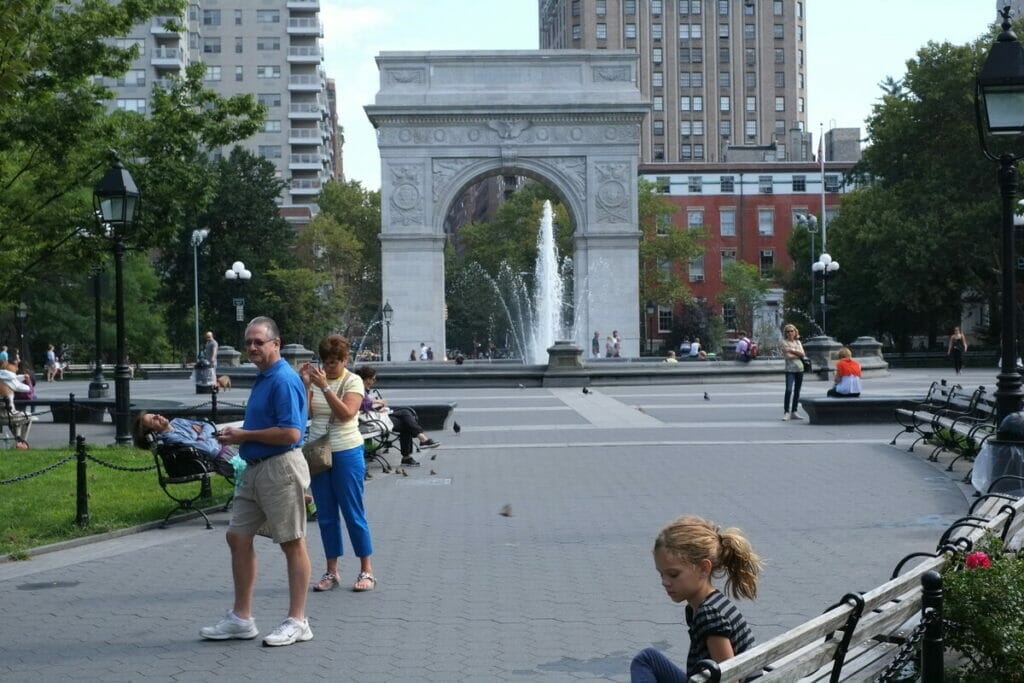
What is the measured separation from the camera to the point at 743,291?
84125 mm

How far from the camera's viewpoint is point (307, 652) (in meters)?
7.11

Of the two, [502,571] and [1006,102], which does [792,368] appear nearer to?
A: [1006,102]

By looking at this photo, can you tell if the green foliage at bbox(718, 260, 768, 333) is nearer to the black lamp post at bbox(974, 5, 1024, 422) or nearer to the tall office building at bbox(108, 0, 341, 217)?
the tall office building at bbox(108, 0, 341, 217)

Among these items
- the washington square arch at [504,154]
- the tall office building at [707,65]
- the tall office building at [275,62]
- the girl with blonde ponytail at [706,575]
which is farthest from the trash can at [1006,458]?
the tall office building at [707,65]

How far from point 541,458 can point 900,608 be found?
12.1m

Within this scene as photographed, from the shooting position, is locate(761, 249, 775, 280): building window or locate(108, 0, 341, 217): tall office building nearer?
locate(761, 249, 775, 280): building window

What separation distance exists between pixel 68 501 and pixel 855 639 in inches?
397

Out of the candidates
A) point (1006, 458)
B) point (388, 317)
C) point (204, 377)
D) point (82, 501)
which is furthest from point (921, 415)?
point (388, 317)

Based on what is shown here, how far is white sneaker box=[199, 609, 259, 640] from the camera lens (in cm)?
732

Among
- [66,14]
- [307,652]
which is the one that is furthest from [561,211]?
[307,652]

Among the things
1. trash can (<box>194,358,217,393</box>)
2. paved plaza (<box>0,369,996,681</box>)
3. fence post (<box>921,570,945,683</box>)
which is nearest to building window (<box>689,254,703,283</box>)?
trash can (<box>194,358,217,393</box>)

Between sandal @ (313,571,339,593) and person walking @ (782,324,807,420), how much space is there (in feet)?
49.6

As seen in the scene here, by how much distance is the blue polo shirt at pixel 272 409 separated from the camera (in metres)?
7.30

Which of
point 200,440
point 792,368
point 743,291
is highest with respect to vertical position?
point 743,291
